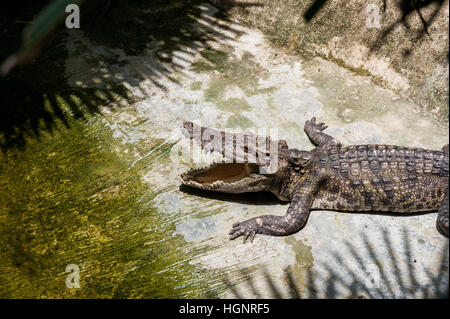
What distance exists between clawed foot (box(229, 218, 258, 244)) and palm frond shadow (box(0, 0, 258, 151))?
82.7 inches

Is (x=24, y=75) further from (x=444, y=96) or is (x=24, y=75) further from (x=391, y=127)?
(x=444, y=96)

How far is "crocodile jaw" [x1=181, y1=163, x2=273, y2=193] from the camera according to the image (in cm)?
363

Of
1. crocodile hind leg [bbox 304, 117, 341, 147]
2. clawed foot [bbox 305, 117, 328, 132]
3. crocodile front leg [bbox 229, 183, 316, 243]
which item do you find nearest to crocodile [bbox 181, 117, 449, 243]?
crocodile front leg [bbox 229, 183, 316, 243]

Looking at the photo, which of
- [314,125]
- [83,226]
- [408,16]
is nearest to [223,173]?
[314,125]

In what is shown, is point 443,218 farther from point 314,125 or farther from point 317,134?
point 314,125

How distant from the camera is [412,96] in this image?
4.36 metres

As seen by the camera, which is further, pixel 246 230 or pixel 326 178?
pixel 326 178

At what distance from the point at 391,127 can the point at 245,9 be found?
8.59 feet

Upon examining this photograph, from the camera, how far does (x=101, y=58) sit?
5121mm

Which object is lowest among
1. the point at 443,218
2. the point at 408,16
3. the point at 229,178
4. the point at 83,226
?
the point at 83,226

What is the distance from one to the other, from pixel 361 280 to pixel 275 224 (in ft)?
2.65

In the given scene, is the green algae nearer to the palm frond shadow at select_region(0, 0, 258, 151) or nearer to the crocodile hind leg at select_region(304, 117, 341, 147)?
the palm frond shadow at select_region(0, 0, 258, 151)

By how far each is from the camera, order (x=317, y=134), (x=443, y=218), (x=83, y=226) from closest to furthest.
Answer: (x=443, y=218), (x=83, y=226), (x=317, y=134)

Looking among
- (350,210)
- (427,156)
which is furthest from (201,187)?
(427,156)
